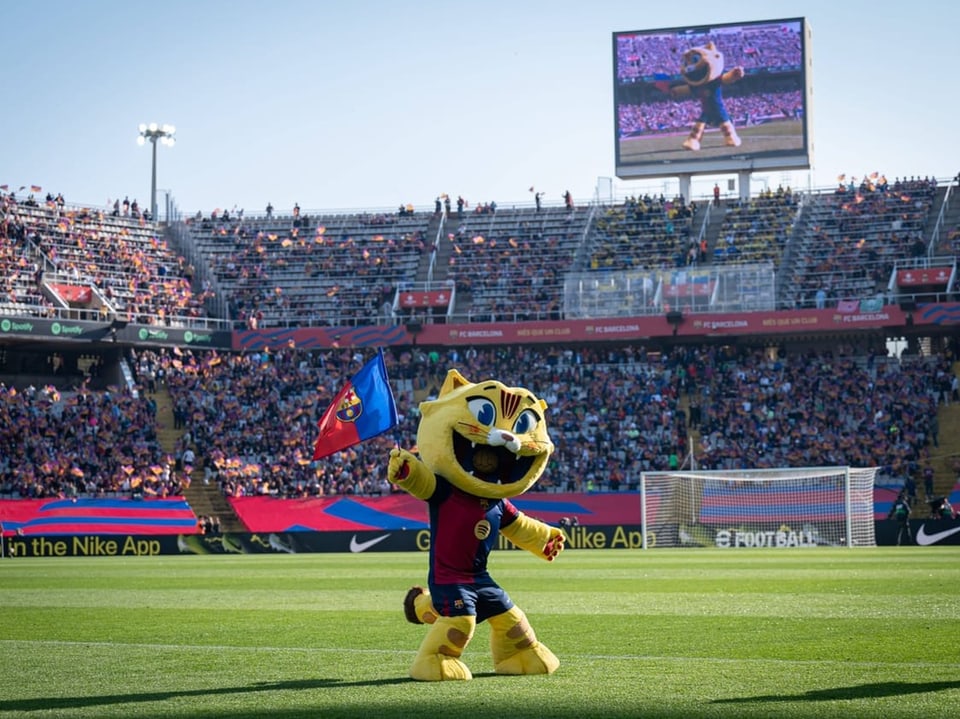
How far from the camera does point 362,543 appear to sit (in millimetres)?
39500

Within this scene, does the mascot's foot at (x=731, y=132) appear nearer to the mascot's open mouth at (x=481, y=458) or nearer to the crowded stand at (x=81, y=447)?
the crowded stand at (x=81, y=447)

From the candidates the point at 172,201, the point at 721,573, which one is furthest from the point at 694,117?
the point at 721,573

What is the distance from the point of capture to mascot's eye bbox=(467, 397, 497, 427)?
10.5 meters

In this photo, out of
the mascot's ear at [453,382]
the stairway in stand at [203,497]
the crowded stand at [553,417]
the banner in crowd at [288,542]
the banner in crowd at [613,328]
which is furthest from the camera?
the banner in crowd at [613,328]

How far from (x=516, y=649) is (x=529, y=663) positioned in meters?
0.15

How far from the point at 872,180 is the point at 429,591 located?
159ft

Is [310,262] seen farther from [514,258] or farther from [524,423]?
[524,423]

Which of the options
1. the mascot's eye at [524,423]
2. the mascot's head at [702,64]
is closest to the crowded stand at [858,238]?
the mascot's head at [702,64]

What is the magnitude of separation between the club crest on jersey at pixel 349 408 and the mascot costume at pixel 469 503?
5.74m

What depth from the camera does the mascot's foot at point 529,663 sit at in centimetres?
1030

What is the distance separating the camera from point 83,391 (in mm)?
48844

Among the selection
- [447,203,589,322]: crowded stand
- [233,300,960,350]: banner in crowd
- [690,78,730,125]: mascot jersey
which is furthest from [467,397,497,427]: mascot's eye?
[690,78,730,125]: mascot jersey

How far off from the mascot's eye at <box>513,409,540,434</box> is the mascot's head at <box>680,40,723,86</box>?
47.3 metres

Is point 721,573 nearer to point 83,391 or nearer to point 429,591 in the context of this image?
point 429,591
